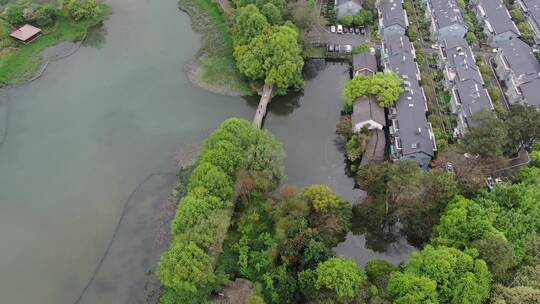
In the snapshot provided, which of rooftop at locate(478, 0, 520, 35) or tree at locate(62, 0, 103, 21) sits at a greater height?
rooftop at locate(478, 0, 520, 35)

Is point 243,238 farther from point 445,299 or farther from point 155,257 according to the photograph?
point 445,299

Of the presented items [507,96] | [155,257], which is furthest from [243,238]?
[507,96]

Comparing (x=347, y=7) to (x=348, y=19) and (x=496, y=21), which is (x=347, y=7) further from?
(x=496, y=21)

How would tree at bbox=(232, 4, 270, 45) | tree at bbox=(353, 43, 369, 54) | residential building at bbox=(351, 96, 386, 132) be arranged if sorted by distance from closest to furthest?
residential building at bbox=(351, 96, 386, 132), tree at bbox=(232, 4, 270, 45), tree at bbox=(353, 43, 369, 54)

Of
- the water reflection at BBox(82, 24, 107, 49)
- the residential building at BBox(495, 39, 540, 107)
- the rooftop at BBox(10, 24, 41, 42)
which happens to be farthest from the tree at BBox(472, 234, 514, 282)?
the rooftop at BBox(10, 24, 41, 42)

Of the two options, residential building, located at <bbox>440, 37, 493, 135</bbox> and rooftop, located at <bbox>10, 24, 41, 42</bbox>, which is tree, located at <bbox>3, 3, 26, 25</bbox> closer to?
rooftop, located at <bbox>10, 24, 41, 42</bbox>

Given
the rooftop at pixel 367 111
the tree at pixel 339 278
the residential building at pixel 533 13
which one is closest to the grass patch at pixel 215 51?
the rooftop at pixel 367 111

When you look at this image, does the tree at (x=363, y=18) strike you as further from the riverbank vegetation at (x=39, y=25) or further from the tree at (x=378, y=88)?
the riverbank vegetation at (x=39, y=25)
